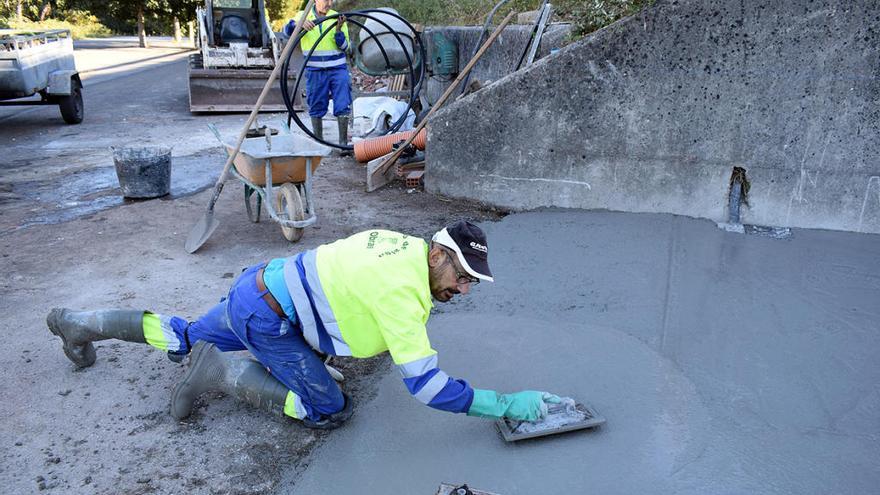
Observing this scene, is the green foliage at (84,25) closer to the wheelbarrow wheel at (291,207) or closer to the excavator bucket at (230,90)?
the excavator bucket at (230,90)

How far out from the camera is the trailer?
777 centimetres

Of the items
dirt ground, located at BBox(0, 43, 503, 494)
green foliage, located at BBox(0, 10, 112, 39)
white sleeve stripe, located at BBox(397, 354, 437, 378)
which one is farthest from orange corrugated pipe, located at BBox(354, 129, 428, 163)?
green foliage, located at BBox(0, 10, 112, 39)

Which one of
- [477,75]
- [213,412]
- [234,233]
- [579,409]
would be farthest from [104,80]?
[579,409]

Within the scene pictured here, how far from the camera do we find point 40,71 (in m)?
8.37

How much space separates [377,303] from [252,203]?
132 inches

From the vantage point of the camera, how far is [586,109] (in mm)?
4883

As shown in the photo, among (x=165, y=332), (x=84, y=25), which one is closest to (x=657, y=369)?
(x=165, y=332)

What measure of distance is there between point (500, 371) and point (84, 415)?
6.06ft

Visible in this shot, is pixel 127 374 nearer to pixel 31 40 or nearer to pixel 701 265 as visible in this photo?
pixel 701 265

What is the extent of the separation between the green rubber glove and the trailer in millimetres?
7870

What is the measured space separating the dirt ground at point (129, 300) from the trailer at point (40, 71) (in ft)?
2.42

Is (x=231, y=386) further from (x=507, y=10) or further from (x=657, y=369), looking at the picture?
(x=507, y=10)

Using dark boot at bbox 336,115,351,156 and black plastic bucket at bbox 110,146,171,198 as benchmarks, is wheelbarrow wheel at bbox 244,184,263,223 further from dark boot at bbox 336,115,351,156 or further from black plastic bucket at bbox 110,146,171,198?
dark boot at bbox 336,115,351,156

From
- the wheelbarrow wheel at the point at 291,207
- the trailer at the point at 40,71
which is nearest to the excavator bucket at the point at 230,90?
the trailer at the point at 40,71
